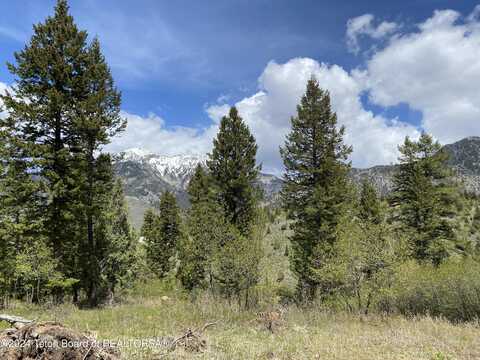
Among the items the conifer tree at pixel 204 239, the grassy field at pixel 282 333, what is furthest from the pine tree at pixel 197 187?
the grassy field at pixel 282 333

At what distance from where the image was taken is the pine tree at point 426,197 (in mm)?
23625

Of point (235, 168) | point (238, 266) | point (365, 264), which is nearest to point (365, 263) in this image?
point (365, 264)

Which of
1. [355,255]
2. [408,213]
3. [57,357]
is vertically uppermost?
[408,213]

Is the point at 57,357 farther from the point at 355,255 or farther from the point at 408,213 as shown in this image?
the point at 408,213

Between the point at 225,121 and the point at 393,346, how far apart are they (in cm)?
1734

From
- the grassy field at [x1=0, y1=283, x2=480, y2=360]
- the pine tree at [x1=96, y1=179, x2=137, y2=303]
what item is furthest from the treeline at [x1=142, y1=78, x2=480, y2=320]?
the pine tree at [x1=96, y1=179, x2=137, y2=303]

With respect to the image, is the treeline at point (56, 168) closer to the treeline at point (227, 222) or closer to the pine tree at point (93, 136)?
the pine tree at point (93, 136)

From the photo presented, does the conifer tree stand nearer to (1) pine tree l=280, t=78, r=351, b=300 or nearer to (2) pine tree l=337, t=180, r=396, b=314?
(1) pine tree l=280, t=78, r=351, b=300

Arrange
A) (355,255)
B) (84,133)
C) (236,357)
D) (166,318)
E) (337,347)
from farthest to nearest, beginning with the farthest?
(84,133) → (355,255) → (166,318) → (337,347) → (236,357)

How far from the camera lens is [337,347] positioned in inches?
318

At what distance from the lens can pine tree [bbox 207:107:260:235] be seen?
71.9 ft

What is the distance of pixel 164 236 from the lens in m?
40.9

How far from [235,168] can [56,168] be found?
10.5 m

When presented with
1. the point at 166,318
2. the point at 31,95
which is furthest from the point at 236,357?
the point at 31,95
